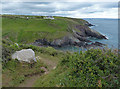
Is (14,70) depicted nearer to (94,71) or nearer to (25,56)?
(25,56)

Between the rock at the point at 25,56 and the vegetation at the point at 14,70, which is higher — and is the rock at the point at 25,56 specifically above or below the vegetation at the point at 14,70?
above

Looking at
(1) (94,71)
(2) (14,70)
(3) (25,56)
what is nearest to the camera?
(1) (94,71)

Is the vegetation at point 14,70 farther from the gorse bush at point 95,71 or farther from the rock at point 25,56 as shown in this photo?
the gorse bush at point 95,71

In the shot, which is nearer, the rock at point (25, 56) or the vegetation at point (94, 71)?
the vegetation at point (94, 71)

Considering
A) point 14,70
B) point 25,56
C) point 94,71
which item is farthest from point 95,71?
point 25,56

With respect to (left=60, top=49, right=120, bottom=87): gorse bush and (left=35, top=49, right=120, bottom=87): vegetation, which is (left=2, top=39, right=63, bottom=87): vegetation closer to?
(left=35, top=49, right=120, bottom=87): vegetation

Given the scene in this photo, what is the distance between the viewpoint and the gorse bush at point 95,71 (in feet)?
18.0

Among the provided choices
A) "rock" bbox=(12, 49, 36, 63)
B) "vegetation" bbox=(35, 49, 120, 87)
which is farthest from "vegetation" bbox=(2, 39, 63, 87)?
"vegetation" bbox=(35, 49, 120, 87)

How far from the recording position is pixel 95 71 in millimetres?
5859

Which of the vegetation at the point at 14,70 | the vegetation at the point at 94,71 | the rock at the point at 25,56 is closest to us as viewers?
the vegetation at the point at 94,71

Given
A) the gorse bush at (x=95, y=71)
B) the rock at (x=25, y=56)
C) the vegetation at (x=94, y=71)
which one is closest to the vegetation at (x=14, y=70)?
the rock at (x=25, y=56)

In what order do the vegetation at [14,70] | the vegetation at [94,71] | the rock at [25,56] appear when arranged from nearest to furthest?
Answer: the vegetation at [94,71] < the vegetation at [14,70] < the rock at [25,56]

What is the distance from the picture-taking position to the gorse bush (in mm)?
5488

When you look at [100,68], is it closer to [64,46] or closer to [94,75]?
[94,75]
